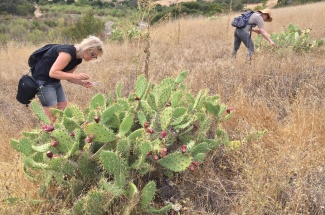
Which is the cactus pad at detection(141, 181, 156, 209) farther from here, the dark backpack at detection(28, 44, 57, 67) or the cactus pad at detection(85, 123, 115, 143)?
the dark backpack at detection(28, 44, 57, 67)

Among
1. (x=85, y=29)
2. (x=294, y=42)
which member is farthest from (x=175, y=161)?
(x=85, y=29)

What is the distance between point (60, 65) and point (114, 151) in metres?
1.17

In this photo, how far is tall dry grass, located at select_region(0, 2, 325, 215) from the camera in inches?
81.7

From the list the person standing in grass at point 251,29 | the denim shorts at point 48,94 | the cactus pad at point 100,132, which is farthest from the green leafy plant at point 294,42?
the cactus pad at point 100,132

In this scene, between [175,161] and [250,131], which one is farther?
[250,131]

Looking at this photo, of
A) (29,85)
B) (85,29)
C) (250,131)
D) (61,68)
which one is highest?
(61,68)

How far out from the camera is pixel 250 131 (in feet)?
8.93

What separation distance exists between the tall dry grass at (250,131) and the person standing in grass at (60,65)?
419 mm

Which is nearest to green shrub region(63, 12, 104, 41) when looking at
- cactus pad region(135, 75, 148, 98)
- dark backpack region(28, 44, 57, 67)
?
dark backpack region(28, 44, 57, 67)

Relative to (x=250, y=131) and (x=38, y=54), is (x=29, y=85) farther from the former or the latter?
(x=250, y=131)

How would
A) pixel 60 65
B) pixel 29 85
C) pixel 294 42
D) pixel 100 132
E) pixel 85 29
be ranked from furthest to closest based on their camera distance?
pixel 85 29
pixel 294 42
pixel 29 85
pixel 60 65
pixel 100 132

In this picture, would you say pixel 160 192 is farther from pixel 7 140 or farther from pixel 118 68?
pixel 118 68

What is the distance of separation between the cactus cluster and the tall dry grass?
0.18 m

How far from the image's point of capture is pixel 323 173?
2270mm
